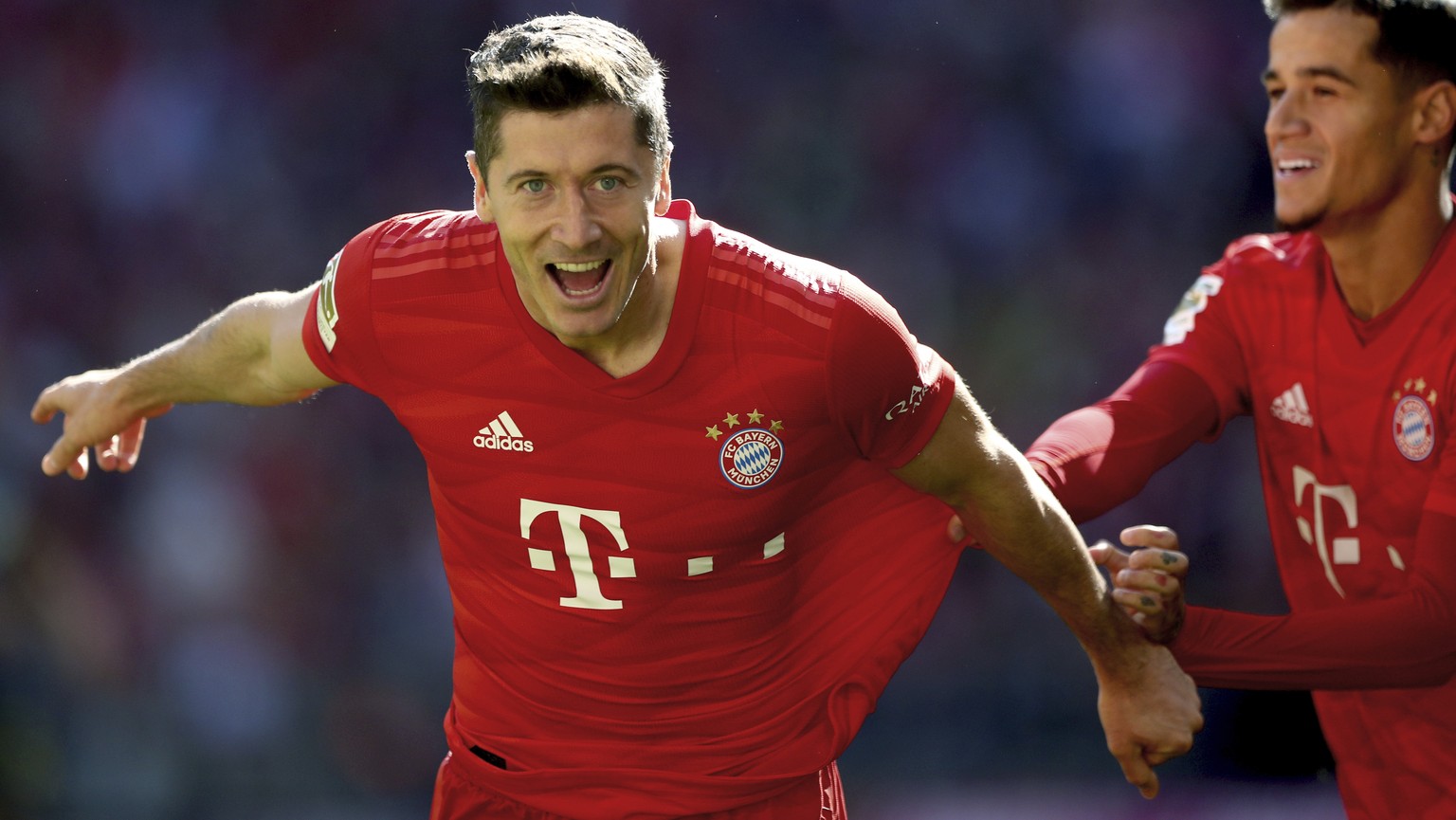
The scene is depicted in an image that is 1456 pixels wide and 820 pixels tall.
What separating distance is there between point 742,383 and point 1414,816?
2.10 metres

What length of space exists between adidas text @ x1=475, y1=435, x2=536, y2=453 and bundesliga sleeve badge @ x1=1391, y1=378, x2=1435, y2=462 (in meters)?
2.03

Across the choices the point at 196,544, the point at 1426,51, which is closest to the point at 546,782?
the point at 1426,51

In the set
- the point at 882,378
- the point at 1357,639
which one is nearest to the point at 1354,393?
the point at 1357,639

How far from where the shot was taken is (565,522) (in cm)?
302

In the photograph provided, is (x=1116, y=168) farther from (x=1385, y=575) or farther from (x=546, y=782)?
(x=546, y=782)

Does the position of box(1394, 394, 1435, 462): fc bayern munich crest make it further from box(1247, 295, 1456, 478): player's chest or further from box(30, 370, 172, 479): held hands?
box(30, 370, 172, 479): held hands

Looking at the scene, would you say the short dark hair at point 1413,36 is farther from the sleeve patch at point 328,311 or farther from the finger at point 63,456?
the finger at point 63,456

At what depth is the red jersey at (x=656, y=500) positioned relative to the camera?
2.88 m

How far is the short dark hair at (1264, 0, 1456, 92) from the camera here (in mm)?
3455

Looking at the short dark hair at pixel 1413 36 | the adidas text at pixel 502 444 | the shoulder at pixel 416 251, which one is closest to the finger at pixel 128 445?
the shoulder at pixel 416 251

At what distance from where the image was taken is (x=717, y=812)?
10.5 feet

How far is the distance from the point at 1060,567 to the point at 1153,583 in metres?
0.24

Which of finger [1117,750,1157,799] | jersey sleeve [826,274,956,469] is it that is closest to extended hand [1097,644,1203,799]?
finger [1117,750,1157,799]

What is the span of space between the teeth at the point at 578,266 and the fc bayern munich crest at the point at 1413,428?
6.41 ft
